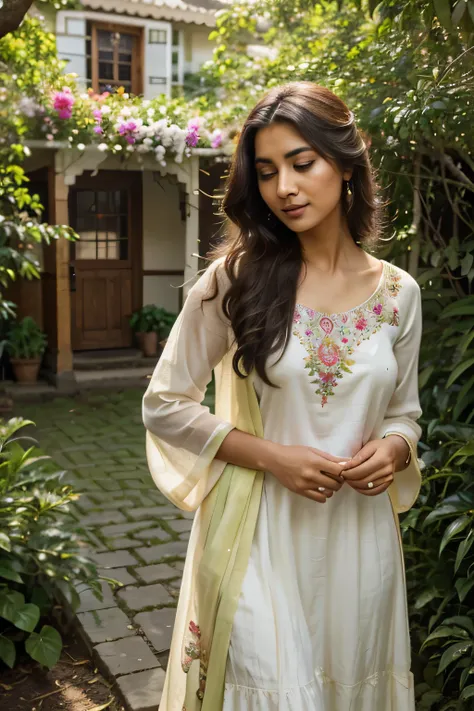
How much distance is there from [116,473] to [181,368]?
464 centimetres

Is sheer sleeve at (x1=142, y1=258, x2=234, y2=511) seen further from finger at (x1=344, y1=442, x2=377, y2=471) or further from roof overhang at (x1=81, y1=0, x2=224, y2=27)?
roof overhang at (x1=81, y1=0, x2=224, y2=27)

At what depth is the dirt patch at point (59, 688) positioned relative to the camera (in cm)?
301

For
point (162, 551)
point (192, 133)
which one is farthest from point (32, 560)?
point (192, 133)

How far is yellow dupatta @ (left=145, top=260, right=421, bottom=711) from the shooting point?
172 cm

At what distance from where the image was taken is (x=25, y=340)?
32.6ft

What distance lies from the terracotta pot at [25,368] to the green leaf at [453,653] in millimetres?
7949

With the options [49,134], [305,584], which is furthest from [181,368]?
[49,134]

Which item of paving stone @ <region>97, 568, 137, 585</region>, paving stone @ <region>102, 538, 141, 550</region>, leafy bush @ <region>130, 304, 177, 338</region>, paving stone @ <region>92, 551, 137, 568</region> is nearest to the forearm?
paving stone @ <region>97, 568, 137, 585</region>

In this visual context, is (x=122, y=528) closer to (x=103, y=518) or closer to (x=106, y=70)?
(x=103, y=518)

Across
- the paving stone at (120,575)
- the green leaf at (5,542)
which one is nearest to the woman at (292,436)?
the green leaf at (5,542)

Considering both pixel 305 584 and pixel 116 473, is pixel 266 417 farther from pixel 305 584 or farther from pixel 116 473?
pixel 116 473

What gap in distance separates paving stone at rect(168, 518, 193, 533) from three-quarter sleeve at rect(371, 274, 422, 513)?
3.15 meters

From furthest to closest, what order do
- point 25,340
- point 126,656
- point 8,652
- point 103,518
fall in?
point 25,340
point 103,518
point 126,656
point 8,652

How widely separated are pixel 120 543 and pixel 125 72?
986 centimetres
